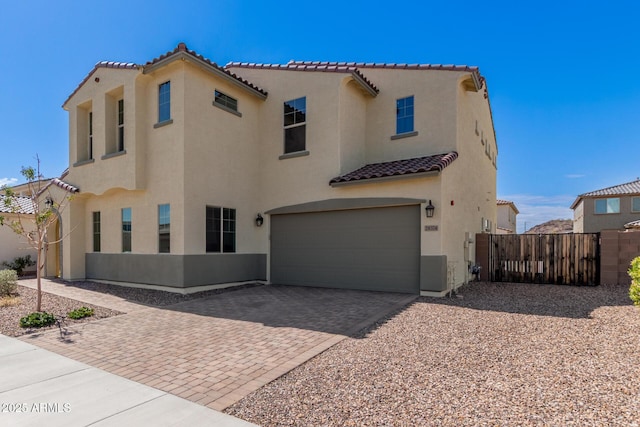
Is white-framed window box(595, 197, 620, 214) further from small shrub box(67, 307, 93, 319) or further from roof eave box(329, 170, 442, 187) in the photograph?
small shrub box(67, 307, 93, 319)

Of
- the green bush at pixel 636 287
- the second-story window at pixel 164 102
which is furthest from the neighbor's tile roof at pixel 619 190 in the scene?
the second-story window at pixel 164 102

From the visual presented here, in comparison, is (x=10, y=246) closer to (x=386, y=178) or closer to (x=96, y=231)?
(x=96, y=231)

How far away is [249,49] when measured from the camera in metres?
15.6

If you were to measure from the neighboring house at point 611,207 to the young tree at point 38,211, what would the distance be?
40737 mm

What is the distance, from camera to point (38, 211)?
13844mm

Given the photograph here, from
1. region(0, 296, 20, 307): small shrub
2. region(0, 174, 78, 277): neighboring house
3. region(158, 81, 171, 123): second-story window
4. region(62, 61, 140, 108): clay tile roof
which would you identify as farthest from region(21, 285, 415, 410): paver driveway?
region(62, 61, 140, 108): clay tile roof

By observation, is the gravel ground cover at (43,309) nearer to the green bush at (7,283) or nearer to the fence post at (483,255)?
the green bush at (7,283)

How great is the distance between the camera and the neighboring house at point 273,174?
11367mm

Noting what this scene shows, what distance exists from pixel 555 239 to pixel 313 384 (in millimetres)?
12581

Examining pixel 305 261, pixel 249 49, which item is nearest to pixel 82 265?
pixel 305 261

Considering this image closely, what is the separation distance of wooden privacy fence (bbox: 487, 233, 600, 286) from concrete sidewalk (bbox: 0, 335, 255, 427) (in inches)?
521

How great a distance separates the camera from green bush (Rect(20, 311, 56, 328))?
24.1 feet

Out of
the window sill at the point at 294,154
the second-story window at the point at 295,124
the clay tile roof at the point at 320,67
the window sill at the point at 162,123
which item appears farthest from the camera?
the second-story window at the point at 295,124

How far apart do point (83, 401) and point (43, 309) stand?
21.4ft
